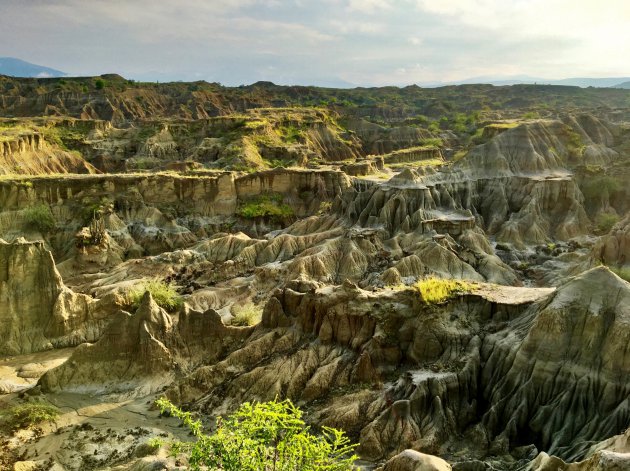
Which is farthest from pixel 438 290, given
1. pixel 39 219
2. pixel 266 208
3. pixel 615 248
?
pixel 39 219

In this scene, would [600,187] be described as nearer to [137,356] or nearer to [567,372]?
[567,372]

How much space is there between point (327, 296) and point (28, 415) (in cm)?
1333

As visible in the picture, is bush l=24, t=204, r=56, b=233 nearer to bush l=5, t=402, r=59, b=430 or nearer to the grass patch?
the grass patch

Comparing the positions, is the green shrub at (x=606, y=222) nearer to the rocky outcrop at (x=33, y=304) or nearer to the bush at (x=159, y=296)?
the bush at (x=159, y=296)

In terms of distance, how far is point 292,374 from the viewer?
2330 cm

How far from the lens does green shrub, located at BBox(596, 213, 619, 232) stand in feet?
159

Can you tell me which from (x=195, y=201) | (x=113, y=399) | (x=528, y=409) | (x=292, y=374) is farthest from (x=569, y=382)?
(x=195, y=201)

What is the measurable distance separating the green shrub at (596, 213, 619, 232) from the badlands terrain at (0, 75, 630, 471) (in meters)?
0.21

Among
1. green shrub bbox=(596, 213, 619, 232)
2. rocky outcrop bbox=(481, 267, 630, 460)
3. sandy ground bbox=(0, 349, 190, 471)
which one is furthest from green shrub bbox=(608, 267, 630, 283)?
sandy ground bbox=(0, 349, 190, 471)

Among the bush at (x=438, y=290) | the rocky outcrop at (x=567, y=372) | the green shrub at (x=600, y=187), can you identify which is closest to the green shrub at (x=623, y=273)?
the bush at (x=438, y=290)

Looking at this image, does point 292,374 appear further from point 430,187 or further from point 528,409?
point 430,187

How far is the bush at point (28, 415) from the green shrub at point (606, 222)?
149 ft

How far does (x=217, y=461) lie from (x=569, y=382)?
1215 centimetres

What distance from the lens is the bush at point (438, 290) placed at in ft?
75.2
